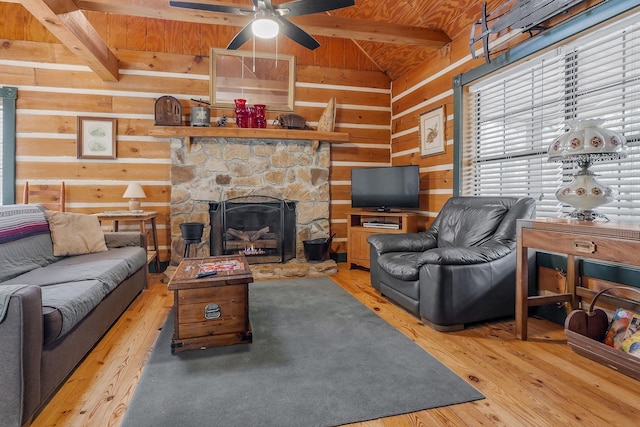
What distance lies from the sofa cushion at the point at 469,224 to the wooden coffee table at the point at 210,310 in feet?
6.13

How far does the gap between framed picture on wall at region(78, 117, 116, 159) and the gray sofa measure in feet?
4.53

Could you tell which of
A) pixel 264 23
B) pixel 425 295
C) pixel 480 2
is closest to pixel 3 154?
pixel 264 23

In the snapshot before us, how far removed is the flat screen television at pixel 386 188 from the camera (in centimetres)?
419

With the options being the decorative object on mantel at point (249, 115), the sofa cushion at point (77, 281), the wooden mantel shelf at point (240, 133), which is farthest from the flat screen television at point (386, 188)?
the sofa cushion at point (77, 281)

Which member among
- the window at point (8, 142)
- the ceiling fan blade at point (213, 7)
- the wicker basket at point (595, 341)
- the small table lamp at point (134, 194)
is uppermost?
the ceiling fan blade at point (213, 7)

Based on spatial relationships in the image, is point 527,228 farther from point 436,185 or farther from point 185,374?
point 185,374

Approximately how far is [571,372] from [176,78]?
4.72m

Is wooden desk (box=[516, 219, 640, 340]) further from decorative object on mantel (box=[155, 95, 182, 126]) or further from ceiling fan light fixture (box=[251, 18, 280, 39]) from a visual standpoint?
decorative object on mantel (box=[155, 95, 182, 126])

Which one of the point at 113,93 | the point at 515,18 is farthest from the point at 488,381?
the point at 113,93

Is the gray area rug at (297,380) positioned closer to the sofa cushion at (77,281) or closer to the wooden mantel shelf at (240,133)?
the sofa cushion at (77,281)

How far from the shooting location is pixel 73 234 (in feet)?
9.61

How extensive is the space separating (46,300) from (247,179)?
292 centimetres

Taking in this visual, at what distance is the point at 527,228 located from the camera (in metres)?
2.23

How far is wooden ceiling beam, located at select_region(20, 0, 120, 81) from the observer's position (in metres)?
2.57
